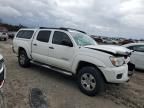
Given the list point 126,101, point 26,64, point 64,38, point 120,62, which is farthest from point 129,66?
point 26,64

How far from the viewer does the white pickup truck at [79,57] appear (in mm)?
5004

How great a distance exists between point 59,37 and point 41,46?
39.1 inches

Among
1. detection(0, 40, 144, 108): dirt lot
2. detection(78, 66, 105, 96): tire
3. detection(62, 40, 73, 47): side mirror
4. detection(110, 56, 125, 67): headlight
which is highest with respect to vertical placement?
detection(62, 40, 73, 47): side mirror

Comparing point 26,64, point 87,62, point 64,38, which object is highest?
point 64,38

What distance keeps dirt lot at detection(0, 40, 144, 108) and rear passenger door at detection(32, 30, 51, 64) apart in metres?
0.72

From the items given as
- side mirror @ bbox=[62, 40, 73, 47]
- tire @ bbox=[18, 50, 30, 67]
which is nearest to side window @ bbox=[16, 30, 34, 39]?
tire @ bbox=[18, 50, 30, 67]

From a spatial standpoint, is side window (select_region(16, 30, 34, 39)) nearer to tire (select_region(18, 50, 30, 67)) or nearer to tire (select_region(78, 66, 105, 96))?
tire (select_region(18, 50, 30, 67))

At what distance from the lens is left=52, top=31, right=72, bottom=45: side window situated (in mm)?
6173

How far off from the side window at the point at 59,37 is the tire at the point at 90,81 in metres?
1.25

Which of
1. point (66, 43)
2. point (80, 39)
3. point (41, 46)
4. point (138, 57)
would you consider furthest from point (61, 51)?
point (138, 57)

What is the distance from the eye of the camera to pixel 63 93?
5.39m

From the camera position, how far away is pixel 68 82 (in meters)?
6.57

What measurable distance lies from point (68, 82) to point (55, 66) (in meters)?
0.75

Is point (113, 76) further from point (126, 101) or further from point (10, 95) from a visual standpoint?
point (10, 95)
